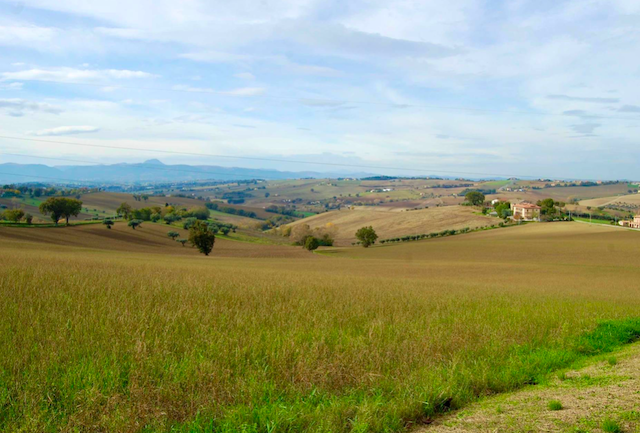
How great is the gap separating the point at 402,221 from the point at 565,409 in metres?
117

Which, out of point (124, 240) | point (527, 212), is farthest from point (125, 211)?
point (527, 212)

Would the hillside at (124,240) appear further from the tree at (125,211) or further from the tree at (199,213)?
the tree at (199,213)

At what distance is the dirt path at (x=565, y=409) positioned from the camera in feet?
16.4

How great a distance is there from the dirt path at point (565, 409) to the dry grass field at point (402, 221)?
93.3 m

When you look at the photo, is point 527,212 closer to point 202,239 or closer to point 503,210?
point 503,210

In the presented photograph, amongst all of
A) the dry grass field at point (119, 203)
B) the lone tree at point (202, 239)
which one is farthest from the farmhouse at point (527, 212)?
the dry grass field at point (119, 203)

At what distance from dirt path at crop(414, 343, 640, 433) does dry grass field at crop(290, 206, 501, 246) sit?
93336mm

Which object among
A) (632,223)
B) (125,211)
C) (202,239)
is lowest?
(202,239)

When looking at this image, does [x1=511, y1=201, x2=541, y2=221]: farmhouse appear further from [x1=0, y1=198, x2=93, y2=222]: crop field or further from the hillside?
[x1=0, y1=198, x2=93, y2=222]: crop field

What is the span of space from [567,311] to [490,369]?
23.5 ft

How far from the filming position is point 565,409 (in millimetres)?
5500

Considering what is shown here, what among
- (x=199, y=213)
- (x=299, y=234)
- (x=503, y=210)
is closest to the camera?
(x=299, y=234)

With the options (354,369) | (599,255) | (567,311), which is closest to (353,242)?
(599,255)

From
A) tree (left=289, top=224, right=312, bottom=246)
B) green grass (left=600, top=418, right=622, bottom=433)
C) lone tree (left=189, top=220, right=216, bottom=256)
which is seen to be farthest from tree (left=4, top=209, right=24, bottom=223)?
green grass (left=600, top=418, right=622, bottom=433)
